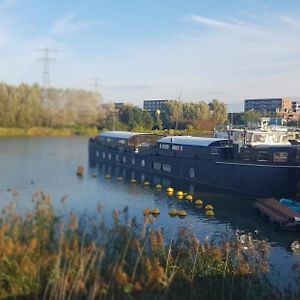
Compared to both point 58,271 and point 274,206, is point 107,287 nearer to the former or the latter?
→ point 58,271

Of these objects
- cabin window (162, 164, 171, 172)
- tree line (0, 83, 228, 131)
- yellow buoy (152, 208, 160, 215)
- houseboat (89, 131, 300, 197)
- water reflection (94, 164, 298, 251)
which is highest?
tree line (0, 83, 228, 131)

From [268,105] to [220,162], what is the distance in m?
5.32

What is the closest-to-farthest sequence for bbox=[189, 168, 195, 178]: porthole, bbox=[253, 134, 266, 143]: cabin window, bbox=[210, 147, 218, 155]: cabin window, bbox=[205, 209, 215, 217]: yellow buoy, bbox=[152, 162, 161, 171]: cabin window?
1. bbox=[205, 209, 215, 217]: yellow buoy
2. bbox=[253, 134, 266, 143]: cabin window
3. bbox=[210, 147, 218, 155]: cabin window
4. bbox=[189, 168, 195, 178]: porthole
5. bbox=[152, 162, 161, 171]: cabin window

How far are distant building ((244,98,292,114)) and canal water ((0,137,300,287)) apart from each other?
209 inches

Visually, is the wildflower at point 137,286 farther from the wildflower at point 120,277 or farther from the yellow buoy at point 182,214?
the yellow buoy at point 182,214

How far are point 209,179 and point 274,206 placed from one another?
21.0 ft

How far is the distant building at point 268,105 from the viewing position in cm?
2383

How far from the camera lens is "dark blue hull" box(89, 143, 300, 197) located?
1902cm

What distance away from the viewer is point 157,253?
5.54m

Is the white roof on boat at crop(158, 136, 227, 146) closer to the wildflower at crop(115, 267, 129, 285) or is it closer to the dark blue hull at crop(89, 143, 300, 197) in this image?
the dark blue hull at crop(89, 143, 300, 197)

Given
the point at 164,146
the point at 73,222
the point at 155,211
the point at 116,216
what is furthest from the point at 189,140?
the point at 73,222

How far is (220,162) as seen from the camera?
2139 cm

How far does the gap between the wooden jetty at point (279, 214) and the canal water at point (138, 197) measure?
27cm

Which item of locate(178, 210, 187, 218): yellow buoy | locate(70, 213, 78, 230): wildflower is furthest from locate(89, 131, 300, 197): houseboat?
locate(70, 213, 78, 230): wildflower
